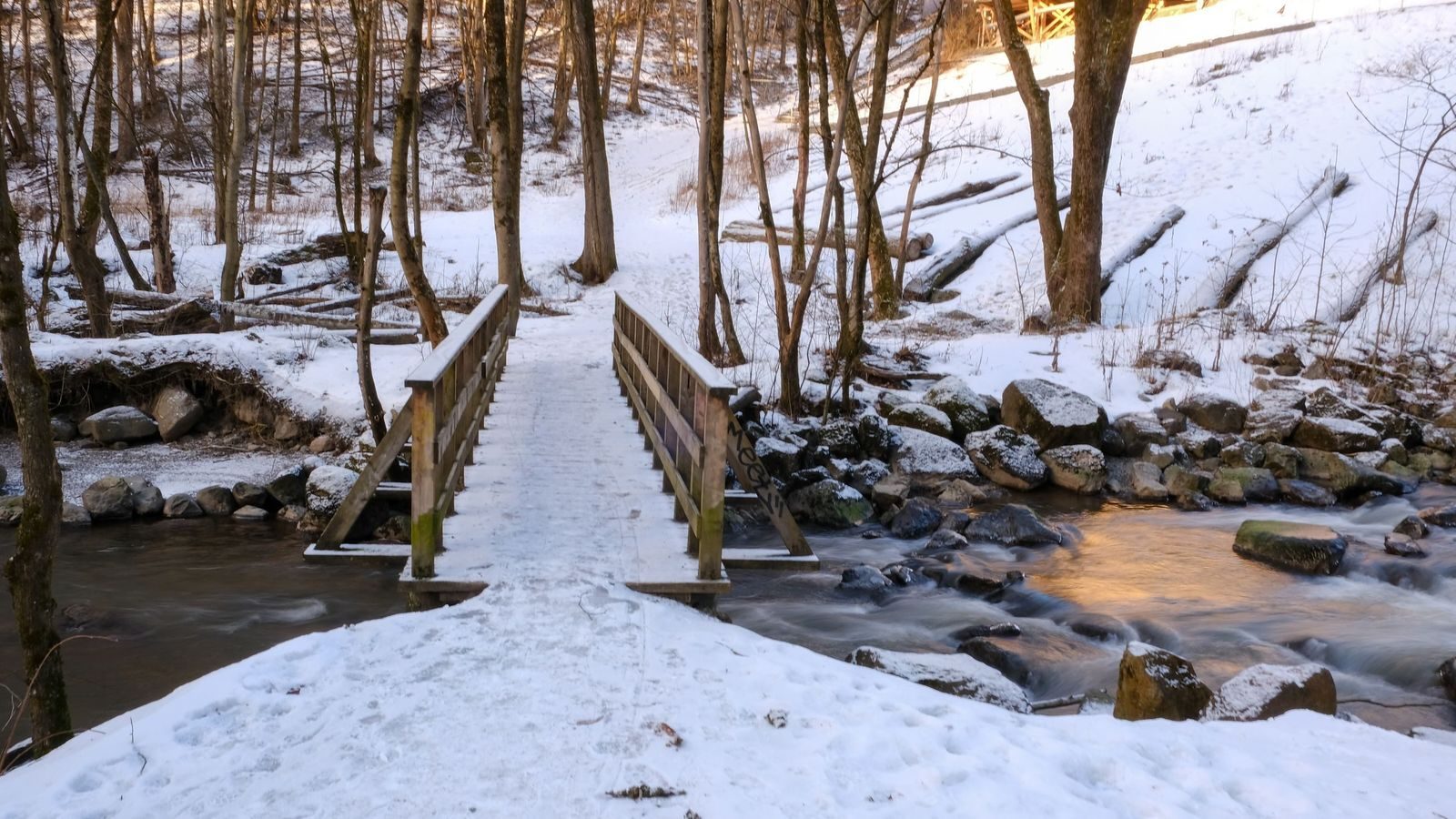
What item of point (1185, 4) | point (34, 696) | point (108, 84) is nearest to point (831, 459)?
point (34, 696)

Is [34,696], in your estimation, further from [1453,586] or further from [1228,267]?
[1228,267]

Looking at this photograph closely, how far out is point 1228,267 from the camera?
14.7 metres

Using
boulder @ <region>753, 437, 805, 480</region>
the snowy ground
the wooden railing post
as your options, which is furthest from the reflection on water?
boulder @ <region>753, 437, 805, 480</region>

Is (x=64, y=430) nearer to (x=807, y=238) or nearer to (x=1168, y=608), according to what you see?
(x=1168, y=608)

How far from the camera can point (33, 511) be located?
371 centimetres

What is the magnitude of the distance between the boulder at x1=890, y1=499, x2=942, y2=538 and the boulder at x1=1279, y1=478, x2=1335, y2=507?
13.1 ft

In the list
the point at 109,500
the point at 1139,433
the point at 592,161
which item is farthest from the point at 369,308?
the point at 592,161

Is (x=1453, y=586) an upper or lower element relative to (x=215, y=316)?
lower

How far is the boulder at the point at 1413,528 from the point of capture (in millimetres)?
8578

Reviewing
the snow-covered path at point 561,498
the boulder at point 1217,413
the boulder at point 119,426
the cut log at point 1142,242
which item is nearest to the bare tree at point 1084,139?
the cut log at point 1142,242

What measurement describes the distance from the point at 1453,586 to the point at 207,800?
28.5 feet

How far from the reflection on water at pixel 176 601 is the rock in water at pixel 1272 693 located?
5617 mm

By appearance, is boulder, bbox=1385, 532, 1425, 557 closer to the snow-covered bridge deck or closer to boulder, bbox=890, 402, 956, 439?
boulder, bbox=890, 402, 956, 439

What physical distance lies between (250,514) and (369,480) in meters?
4.59
